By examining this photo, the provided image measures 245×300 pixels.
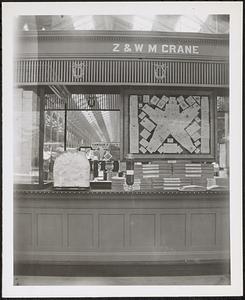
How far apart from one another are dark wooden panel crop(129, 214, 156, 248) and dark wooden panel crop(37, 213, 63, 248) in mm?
488

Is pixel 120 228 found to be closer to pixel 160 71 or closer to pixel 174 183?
pixel 174 183

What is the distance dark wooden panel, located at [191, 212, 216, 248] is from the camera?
2.88 metres

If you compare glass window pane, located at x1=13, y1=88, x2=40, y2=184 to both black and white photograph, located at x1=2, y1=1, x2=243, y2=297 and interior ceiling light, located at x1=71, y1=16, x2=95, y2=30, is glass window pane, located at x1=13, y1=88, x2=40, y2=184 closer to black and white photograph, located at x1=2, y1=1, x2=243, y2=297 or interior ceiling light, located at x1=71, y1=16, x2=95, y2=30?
black and white photograph, located at x1=2, y1=1, x2=243, y2=297

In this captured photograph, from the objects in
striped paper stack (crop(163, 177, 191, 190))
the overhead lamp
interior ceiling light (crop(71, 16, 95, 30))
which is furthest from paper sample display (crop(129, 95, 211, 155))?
the overhead lamp

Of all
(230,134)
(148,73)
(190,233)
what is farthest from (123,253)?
(148,73)

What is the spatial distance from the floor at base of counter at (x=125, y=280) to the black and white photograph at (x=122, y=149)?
1 centimetres

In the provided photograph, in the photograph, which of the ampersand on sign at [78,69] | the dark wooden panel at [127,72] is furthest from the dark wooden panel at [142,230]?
the ampersand on sign at [78,69]

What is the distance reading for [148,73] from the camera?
324 centimetres

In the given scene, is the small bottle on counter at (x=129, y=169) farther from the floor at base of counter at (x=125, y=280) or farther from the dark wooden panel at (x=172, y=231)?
the floor at base of counter at (x=125, y=280)

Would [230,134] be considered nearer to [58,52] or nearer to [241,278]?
[241,278]

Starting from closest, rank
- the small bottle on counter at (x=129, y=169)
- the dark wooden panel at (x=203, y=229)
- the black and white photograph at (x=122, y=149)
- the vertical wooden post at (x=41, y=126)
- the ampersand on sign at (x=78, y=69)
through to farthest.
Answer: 1. the black and white photograph at (x=122, y=149)
2. the dark wooden panel at (x=203, y=229)
3. the vertical wooden post at (x=41, y=126)
4. the ampersand on sign at (x=78, y=69)
5. the small bottle on counter at (x=129, y=169)

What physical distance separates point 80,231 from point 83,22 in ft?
4.59

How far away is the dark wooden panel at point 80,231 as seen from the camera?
9.77 feet

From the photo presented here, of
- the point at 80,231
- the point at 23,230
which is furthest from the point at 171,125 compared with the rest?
the point at 23,230
